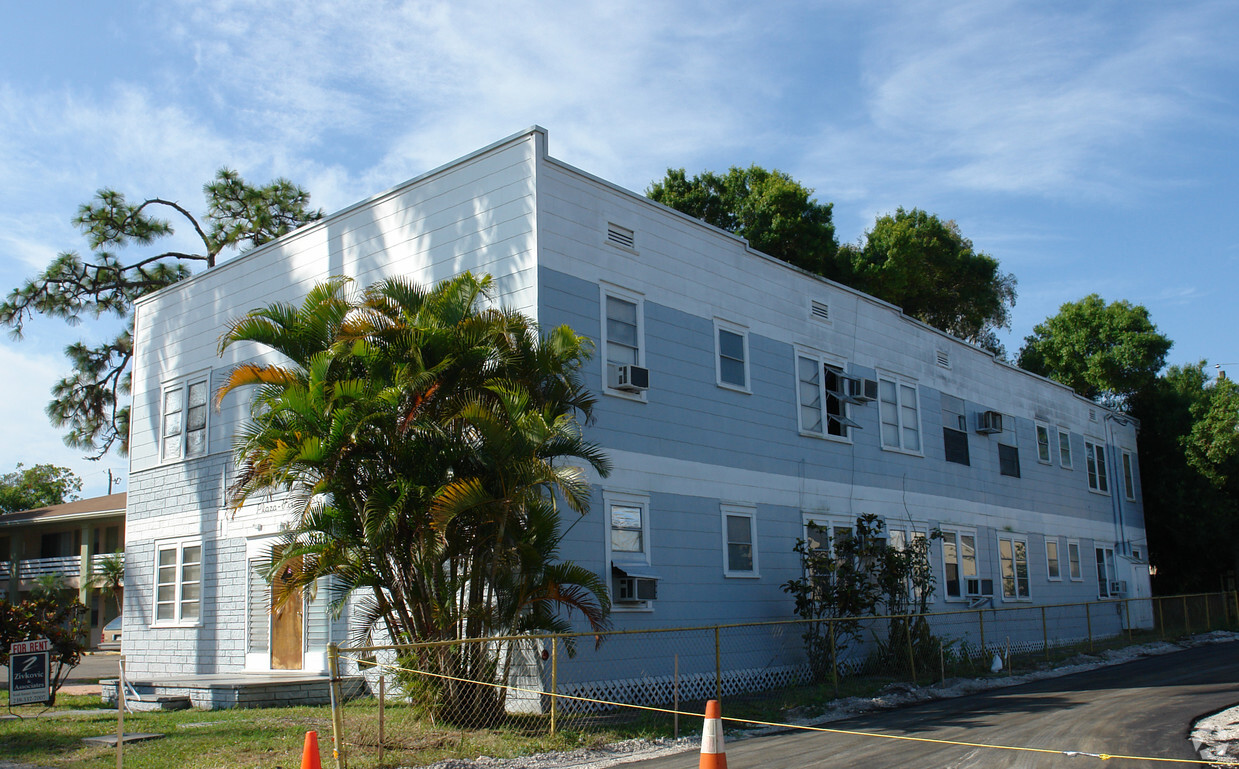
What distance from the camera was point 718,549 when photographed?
16891 mm

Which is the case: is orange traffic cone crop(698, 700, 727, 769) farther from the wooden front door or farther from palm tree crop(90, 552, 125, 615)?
palm tree crop(90, 552, 125, 615)

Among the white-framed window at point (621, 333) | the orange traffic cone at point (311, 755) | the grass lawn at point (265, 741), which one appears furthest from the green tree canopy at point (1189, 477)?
the orange traffic cone at point (311, 755)

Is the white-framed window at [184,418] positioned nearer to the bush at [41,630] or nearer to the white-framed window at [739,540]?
the bush at [41,630]

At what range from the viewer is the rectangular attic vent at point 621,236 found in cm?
1608

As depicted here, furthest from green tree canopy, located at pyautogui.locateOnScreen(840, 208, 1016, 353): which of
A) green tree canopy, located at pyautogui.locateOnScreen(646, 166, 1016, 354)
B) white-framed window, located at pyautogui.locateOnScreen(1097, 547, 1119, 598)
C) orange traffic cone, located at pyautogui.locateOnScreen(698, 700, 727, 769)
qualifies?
orange traffic cone, located at pyautogui.locateOnScreen(698, 700, 727, 769)

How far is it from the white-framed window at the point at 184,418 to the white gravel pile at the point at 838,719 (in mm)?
11924

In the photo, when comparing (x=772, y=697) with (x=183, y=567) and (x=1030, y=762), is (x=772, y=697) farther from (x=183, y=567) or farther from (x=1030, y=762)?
(x=183, y=567)

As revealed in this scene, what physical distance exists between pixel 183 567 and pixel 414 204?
8716mm

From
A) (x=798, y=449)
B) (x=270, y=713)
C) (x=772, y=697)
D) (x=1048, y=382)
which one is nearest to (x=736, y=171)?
(x=1048, y=382)

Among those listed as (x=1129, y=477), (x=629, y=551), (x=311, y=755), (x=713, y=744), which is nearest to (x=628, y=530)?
(x=629, y=551)

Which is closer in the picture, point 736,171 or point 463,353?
point 463,353

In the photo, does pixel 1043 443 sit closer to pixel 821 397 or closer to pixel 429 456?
pixel 821 397

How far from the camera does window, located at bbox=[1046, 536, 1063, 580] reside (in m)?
27.1

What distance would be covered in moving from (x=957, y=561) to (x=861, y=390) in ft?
18.0
